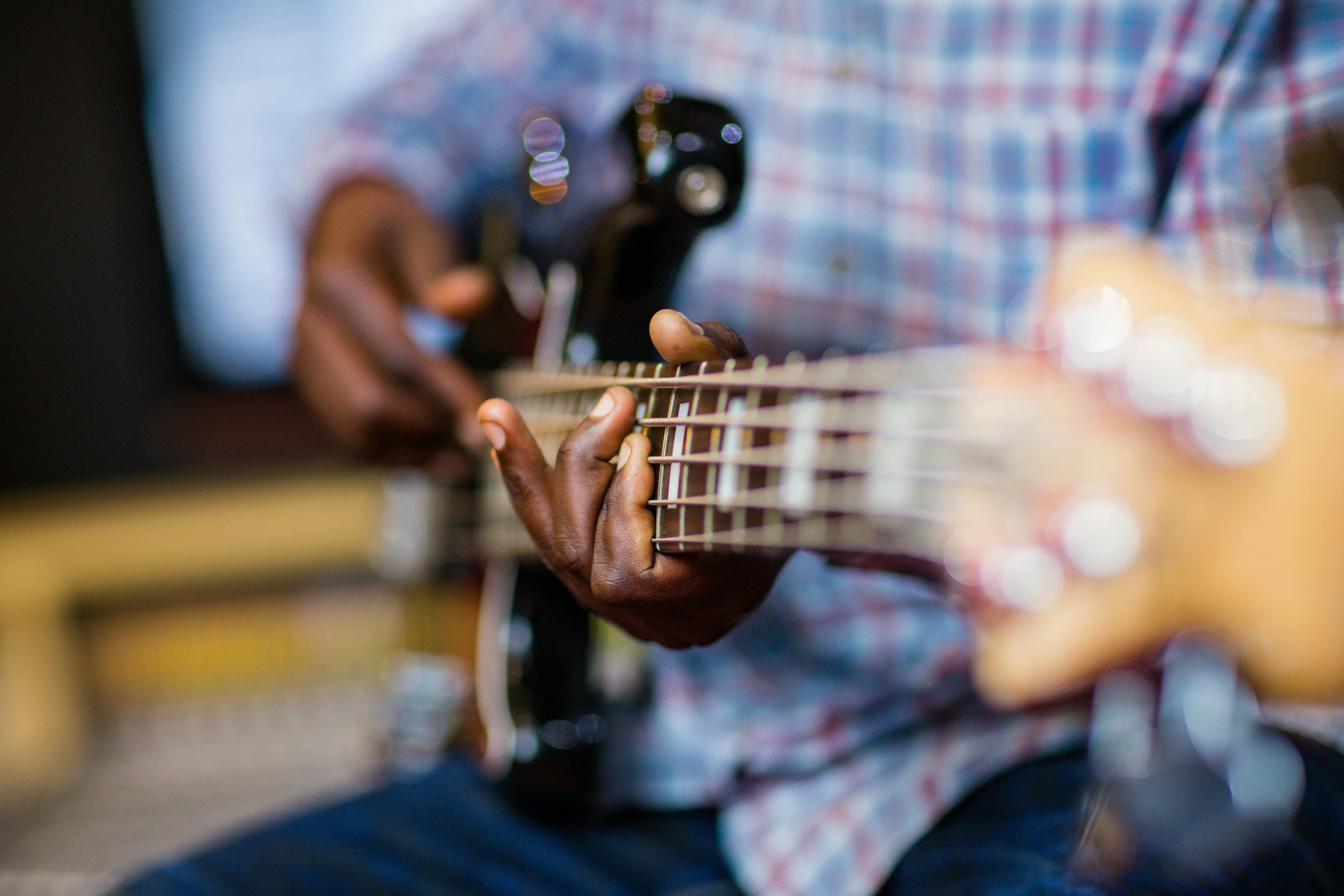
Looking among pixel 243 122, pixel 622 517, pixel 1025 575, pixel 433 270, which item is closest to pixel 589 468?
pixel 622 517

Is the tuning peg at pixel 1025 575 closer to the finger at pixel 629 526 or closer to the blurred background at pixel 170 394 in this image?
the finger at pixel 629 526

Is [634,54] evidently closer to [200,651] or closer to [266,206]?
[266,206]

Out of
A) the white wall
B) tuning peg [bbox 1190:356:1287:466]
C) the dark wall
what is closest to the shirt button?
tuning peg [bbox 1190:356:1287:466]

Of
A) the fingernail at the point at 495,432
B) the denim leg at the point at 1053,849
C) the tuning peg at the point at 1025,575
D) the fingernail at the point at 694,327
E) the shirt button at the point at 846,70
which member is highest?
the shirt button at the point at 846,70

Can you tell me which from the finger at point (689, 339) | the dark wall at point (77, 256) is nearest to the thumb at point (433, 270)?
the finger at point (689, 339)

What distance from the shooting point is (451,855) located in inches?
22.9

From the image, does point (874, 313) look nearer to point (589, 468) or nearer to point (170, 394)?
point (589, 468)

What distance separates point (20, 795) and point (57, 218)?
3.37 feet

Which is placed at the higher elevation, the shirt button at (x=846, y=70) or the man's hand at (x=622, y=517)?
the shirt button at (x=846, y=70)

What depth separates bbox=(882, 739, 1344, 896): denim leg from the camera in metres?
0.39

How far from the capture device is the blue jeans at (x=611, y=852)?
413mm

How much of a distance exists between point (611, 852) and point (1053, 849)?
0.94 ft

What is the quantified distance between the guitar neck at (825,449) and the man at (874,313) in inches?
6.5

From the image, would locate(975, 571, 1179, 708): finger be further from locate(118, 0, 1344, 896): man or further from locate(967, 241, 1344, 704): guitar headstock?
locate(118, 0, 1344, 896): man
